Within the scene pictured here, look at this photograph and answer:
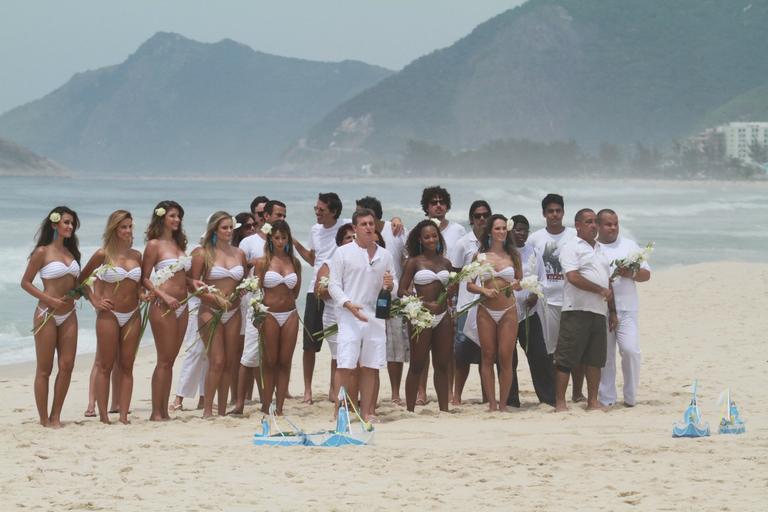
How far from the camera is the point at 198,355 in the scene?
9.55 meters

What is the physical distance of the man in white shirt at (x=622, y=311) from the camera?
30.5 feet

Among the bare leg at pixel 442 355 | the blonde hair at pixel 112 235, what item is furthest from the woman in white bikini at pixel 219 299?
the bare leg at pixel 442 355

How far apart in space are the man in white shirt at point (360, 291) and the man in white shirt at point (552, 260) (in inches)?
60.2

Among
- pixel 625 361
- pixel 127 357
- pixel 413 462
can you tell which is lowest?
pixel 413 462

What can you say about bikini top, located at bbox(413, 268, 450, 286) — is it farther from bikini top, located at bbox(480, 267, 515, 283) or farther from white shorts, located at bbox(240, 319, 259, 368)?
white shorts, located at bbox(240, 319, 259, 368)

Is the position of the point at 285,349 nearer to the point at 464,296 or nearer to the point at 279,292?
the point at 279,292

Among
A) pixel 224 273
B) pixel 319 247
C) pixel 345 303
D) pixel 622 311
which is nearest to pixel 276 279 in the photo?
pixel 224 273

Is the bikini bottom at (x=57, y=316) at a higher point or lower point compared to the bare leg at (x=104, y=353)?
higher

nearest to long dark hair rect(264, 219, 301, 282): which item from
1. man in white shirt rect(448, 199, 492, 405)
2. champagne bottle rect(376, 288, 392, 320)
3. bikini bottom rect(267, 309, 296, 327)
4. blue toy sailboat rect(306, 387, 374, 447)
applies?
bikini bottom rect(267, 309, 296, 327)

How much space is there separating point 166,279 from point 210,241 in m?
0.50

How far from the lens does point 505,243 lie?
9102 mm

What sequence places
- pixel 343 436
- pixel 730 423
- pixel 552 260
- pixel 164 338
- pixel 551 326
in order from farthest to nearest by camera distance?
pixel 551 326
pixel 552 260
pixel 164 338
pixel 730 423
pixel 343 436

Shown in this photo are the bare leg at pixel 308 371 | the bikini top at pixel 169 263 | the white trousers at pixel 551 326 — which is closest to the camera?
the bikini top at pixel 169 263

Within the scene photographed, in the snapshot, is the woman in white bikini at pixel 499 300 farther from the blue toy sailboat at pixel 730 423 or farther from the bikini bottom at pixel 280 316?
the blue toy sailboat at pixel 730 423
